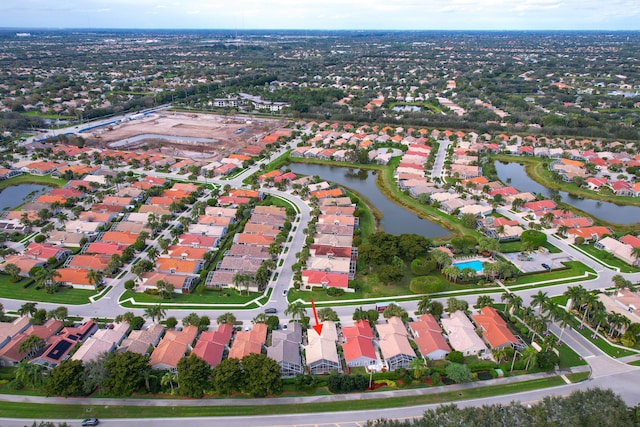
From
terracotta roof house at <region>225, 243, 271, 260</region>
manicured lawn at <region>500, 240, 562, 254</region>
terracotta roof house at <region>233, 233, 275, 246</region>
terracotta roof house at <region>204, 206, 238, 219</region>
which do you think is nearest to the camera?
terracotta roof house at <region>225, 243, 271, 260</region>

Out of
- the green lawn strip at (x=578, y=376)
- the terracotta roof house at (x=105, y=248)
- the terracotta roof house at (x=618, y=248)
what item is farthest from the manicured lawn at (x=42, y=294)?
the terracotta roof house at (x=618, y=248)

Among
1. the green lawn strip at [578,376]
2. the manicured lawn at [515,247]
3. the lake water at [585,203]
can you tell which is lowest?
the lake water at [585,203]

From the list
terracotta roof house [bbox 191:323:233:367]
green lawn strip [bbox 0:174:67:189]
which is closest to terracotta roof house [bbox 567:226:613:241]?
terracotta roof house [bbox 191:323:233:367]

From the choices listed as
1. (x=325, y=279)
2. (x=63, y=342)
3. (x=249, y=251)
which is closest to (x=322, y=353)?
(x=325, y=279)

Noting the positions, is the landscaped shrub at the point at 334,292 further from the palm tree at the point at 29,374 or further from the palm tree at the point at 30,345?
the palm tree at the point at 30,345

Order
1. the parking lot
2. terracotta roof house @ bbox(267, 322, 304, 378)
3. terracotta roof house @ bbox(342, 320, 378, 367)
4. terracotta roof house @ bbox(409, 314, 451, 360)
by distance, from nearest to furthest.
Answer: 1. terracotta roof house @ bbox(267, 322, 304, 378)
2. terracotta roof house @ bbox(342, 320, 378, 367)
3. terracotta roof house @ bbox(409, 314, 451, 360)
4. the parking lot

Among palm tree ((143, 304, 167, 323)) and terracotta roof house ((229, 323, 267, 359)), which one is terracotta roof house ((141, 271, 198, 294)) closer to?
palm tree ((143, 304, 167, 323))
